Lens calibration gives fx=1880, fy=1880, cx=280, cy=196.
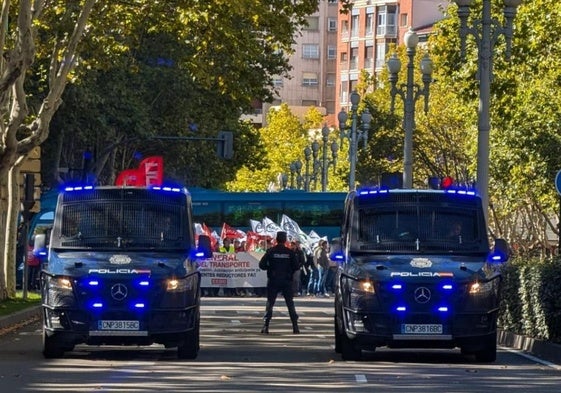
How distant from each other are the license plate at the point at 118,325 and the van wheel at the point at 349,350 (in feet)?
8.84

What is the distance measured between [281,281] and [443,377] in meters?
10.5

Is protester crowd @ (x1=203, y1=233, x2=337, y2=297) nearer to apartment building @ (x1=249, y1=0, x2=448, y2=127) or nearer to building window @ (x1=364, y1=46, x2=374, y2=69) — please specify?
apartment building @ (x1=249, y1=0, x2=448, y2=127)

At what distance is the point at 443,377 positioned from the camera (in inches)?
834

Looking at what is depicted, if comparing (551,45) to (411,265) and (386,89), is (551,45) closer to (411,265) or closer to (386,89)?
(411,265)

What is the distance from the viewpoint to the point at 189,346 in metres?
23.8

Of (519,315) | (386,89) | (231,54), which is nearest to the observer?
(519,315)

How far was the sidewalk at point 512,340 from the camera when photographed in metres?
25.3

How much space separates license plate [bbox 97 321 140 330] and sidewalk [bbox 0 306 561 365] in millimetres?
5537

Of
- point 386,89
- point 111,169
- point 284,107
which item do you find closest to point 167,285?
point 111,169

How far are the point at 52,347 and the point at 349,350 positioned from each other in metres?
3.79

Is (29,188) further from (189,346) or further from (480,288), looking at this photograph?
(480,288)

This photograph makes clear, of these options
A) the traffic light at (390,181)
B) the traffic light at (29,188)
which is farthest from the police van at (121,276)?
the traffic light at (29,188)

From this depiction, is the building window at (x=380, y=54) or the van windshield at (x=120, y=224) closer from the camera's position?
the van windshield at (x=120, y=224)

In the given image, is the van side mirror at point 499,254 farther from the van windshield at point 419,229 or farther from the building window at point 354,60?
the building window at point 354,60
